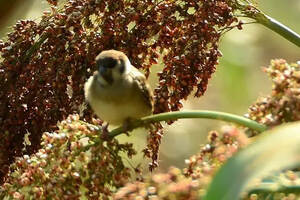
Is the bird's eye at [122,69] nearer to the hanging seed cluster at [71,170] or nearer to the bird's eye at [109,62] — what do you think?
the bird's eye at [109,62]

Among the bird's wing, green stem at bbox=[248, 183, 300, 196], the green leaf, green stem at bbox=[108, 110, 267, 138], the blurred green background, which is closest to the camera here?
the green leaf

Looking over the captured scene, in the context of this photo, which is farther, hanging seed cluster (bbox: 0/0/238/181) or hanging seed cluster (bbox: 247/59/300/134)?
hanging seed cluster (bbox: 0/0/238/181)

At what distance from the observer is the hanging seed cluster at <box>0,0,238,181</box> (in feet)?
7.99

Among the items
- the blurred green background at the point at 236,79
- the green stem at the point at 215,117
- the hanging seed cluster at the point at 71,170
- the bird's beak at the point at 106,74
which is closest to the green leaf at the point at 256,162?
the green stem at the point at 215,117

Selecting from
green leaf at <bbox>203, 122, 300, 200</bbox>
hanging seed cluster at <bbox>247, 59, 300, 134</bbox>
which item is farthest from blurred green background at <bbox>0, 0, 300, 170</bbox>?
green leaf at <bbox>203, 122, 300, 200</bbox>

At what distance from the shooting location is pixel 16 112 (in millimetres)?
2488

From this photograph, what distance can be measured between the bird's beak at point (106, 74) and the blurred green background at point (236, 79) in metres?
1.75

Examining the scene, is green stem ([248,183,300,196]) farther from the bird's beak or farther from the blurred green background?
the blurred green background

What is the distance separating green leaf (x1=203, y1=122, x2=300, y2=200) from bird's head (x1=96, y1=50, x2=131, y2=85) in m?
1.36

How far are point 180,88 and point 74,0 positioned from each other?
0.55 metres

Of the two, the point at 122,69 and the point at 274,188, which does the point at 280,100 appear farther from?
the point at 122,69

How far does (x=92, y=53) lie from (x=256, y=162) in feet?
5.07

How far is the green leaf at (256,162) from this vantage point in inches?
40.8

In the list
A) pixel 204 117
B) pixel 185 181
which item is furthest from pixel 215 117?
pixel 185 181
